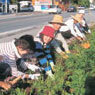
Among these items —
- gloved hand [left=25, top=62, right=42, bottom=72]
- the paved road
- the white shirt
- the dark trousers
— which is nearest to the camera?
the dark trousers

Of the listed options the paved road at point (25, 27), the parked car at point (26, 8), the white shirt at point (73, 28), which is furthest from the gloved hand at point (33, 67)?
the parked car at point (26, 8)

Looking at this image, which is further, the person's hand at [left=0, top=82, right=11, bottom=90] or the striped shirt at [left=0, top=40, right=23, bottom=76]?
the striped shirt at [left=0, top=40, right=23, bottom=76]

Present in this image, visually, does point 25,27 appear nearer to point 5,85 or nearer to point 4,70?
point 4,70

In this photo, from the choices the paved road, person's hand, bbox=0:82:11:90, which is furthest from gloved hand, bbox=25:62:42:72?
the paved road

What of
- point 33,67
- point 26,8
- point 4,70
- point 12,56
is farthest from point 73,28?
point 26,8

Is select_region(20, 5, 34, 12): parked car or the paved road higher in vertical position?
select_region(20, 5, 34, 12): parked car

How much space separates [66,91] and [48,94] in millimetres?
376

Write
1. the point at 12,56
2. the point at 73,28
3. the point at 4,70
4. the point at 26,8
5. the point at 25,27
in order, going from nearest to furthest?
the point at 4,70, the point at 12,56, the point at 73,28, the point at 25,27, the point at 26,8

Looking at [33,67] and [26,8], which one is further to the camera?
[26,8]

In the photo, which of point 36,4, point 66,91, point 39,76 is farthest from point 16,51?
point 36,4

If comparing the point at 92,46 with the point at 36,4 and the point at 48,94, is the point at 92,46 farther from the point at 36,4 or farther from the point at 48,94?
the point at 36,4

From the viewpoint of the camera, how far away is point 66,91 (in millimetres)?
4566

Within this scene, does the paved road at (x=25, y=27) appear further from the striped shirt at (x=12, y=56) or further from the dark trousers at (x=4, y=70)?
the dark trousers at (x=4, y=70)

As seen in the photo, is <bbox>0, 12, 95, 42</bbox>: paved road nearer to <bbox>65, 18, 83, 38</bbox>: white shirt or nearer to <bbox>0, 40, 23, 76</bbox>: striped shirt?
<bbox>65, 18, 83, 38</bbox>: white shirt
